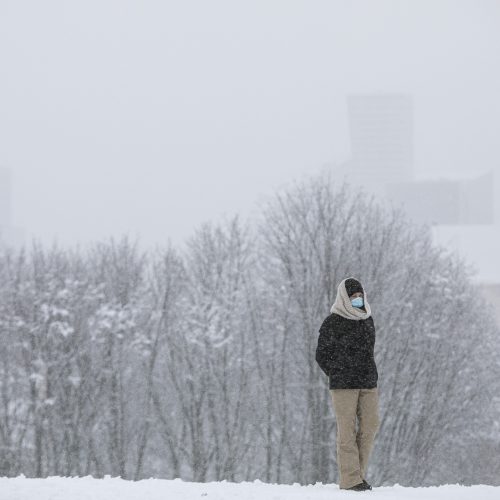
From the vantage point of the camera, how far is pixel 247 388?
104ft

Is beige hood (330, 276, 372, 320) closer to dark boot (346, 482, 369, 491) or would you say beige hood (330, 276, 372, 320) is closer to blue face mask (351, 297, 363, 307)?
blue face mask (351, 297, 363, 307)

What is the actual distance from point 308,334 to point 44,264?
10905 mm

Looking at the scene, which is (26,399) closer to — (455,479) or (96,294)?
(96,294)

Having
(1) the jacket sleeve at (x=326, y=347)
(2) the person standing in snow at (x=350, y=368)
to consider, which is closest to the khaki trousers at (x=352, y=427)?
(2) the person standing in snow at (x=350, y=368)

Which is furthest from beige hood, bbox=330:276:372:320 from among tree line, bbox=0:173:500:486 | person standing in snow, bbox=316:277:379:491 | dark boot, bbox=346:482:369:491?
tree line, bbox=0:173:500:486

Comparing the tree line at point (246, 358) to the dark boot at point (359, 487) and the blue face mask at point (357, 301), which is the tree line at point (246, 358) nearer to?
the dark boot at point (359, 487)

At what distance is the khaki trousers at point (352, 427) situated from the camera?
694cm

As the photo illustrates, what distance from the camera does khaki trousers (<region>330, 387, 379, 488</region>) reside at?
694 cm

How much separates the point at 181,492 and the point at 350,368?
1618mm

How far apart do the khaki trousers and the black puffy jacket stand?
0.27ft

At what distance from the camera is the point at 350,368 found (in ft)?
22.7

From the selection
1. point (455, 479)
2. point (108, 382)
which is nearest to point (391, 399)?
point (455, 479)

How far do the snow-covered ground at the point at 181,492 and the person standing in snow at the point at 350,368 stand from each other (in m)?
0.34

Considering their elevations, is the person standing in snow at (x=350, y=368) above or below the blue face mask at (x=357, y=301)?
below
